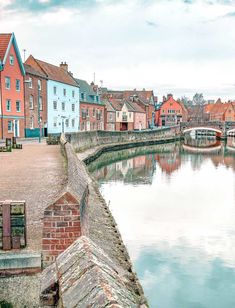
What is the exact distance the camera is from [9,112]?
3678 cm

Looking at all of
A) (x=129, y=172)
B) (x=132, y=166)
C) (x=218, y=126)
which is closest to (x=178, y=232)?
(x=129, y=172)

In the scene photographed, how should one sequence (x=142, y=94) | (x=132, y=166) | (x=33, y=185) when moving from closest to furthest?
(x=33, y=185) → (x=132, y=166) → (x=142, y=94)

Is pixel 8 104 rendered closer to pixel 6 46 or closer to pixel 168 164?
pixel 6 46

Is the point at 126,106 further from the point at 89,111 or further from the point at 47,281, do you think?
the point at 47,281

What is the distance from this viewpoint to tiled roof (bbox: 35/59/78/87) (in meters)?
47.3

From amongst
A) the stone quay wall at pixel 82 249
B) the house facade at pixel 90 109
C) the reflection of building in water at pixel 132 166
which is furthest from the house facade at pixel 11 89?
the stone quay wall at pixel 82 249

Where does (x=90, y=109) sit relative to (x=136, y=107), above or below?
below

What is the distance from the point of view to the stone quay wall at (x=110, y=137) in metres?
36.6

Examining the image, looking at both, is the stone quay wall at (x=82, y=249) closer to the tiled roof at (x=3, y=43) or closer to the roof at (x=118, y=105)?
the tiled roof at (x=3, y=43)

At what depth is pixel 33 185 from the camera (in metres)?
11.5

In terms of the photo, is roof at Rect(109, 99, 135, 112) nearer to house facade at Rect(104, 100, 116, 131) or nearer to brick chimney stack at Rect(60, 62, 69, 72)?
house facade at Rect(104, 100, 116, 131)

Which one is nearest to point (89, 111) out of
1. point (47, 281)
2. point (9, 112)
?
point (9, 112)

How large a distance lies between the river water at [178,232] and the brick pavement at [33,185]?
12.4 ft

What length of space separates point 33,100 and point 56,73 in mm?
9581
